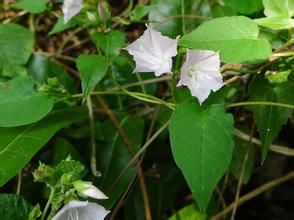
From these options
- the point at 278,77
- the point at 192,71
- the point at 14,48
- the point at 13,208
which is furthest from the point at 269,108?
the point at 14,48

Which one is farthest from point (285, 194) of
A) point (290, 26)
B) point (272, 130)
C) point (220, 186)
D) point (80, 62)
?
point (80, 62)

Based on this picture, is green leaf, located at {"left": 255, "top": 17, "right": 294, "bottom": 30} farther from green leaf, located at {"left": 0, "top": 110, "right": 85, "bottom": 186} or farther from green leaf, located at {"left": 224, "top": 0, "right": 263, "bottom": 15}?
green leaf, located at {"left": 0, "top": 110, "right": 85, "bottom": 186}

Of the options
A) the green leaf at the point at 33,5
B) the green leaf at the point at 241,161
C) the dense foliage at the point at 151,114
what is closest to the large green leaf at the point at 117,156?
the dense foliage at the point at 151,114

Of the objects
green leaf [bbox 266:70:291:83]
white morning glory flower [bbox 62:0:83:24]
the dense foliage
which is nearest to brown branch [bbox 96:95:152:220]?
the dense foliage

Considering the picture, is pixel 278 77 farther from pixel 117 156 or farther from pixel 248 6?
pixel 117 156

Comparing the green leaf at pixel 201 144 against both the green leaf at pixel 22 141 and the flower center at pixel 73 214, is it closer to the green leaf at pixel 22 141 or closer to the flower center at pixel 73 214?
the flower center at pixel 73 214
